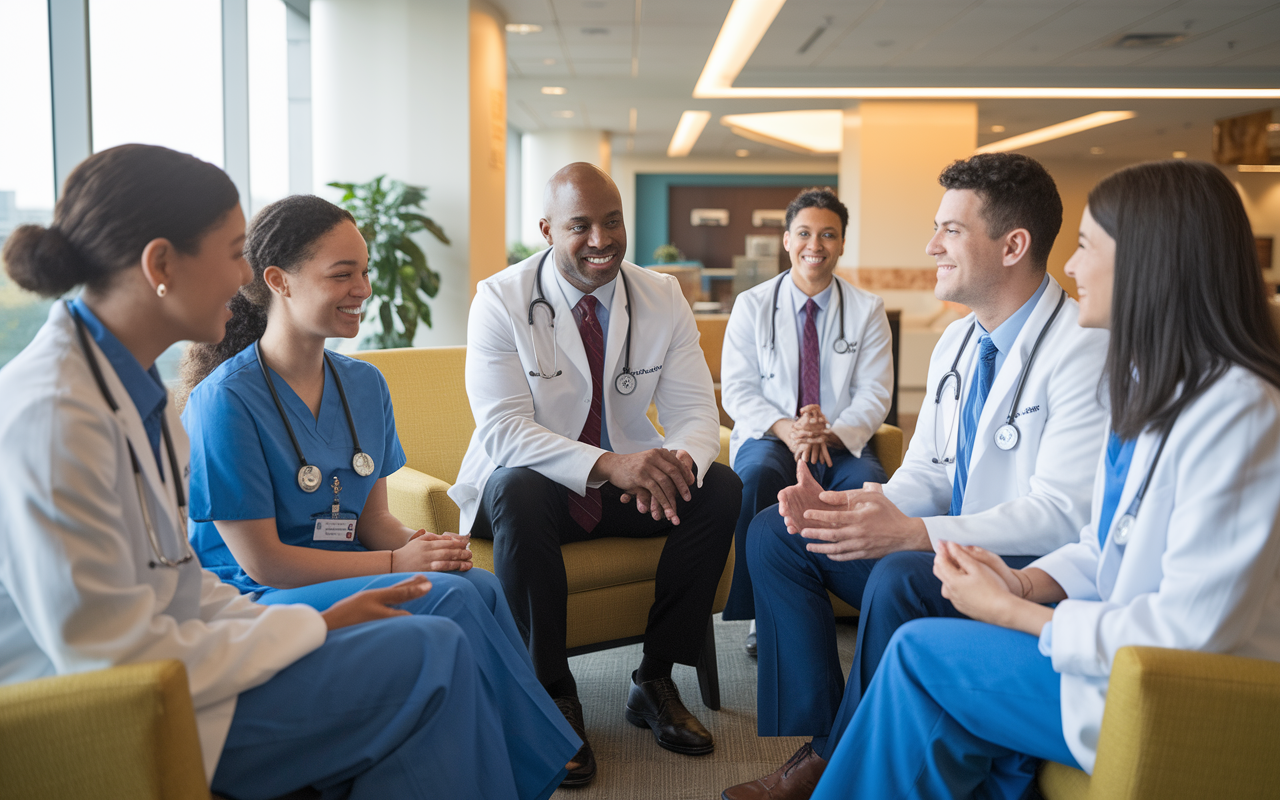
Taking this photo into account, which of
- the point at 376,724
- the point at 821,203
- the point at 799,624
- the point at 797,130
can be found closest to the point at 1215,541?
the point at 799,624

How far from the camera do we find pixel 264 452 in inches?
67.7

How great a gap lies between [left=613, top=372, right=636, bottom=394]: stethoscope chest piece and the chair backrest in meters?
0.56

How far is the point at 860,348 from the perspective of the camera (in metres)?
3.35

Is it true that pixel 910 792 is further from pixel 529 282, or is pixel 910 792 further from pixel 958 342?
pixel 529 282

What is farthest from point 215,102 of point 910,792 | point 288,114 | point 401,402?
point 910,792

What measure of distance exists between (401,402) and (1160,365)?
2.12 metres

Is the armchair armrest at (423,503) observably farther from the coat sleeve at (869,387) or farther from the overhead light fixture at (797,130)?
the overhead light fixture at (797,130)

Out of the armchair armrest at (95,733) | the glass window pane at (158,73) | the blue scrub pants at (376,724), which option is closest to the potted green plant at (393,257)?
the glass window pane at (158,73)

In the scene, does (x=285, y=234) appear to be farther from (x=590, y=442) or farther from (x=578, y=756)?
(x=578, y=756)

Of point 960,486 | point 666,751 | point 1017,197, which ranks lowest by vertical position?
point 666,751

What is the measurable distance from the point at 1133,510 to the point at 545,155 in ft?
40.0

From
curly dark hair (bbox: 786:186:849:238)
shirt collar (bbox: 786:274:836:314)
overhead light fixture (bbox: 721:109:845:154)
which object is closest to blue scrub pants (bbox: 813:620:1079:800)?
shirt collar (bbox: 786:274:836:314)

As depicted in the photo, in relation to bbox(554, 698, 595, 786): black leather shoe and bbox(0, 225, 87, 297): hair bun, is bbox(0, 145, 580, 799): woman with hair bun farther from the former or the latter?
bbox(554, 698, 595, 786): black leather shoe

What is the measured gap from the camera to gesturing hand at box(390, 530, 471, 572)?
1.79 metres
